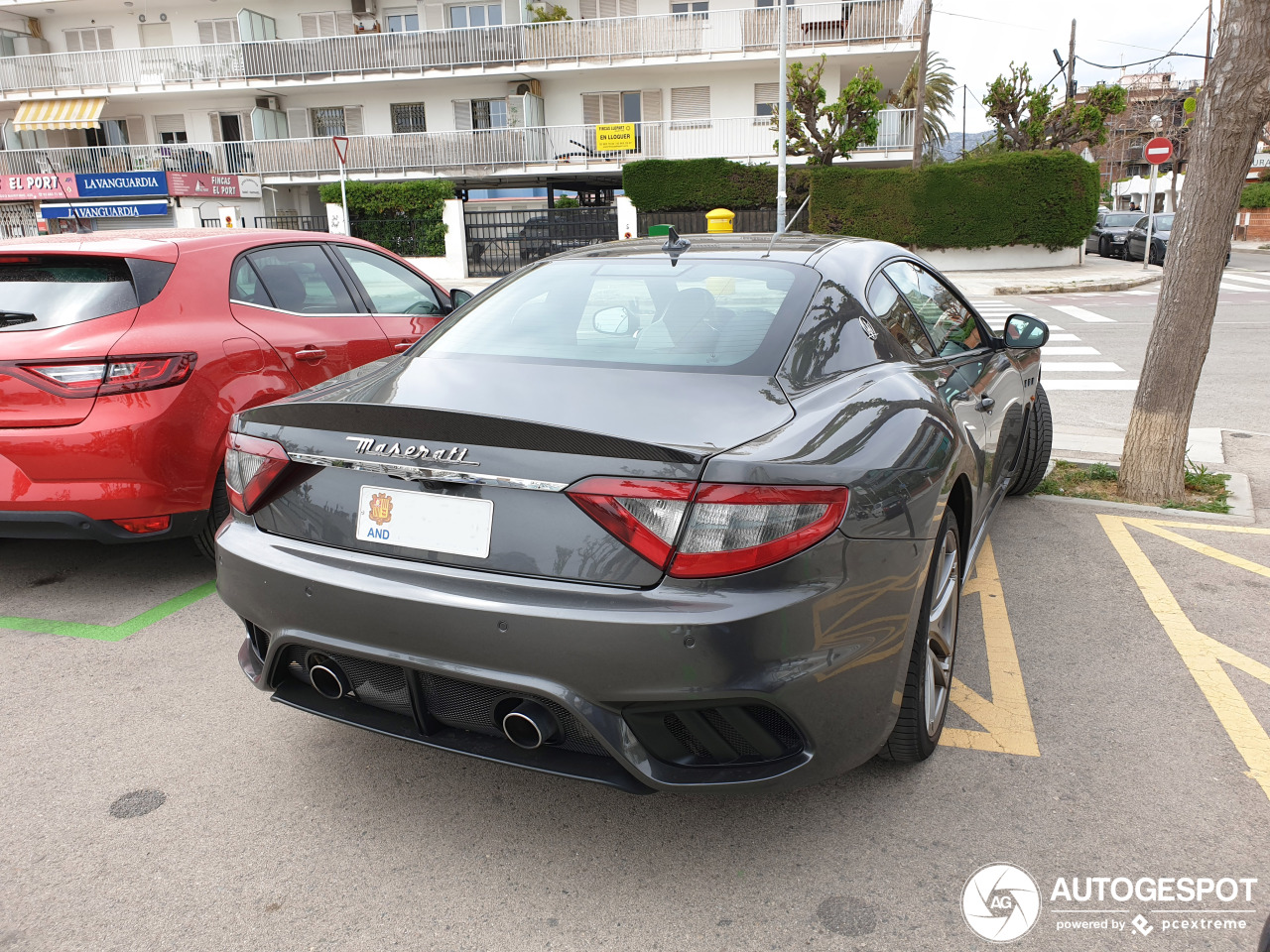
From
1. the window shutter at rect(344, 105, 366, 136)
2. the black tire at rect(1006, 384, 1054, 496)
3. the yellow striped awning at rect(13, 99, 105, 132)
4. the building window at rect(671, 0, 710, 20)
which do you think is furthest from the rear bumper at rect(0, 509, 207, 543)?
the yellow striped awning at rect(13, 99, 105, 132)

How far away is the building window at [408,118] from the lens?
110ft

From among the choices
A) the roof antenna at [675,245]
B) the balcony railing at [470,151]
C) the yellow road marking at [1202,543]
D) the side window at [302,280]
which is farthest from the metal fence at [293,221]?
the roof antenna at [675,245]

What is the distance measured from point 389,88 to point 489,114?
3.73 metres

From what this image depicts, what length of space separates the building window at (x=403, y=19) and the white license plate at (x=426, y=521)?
35521 mm

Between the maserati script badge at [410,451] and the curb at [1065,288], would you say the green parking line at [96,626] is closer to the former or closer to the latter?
the maserati script badge at [410,451]

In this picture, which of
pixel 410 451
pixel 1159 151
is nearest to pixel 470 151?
pixel 1159 151

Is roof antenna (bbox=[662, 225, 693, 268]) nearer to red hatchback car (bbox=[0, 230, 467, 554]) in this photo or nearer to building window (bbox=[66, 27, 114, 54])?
red hatchback car (bbox=[0, 230, 467, 554])

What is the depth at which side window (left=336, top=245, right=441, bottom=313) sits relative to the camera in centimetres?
520

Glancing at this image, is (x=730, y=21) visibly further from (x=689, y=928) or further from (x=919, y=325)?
(x=689, y=928)

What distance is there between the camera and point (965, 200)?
2467 cm

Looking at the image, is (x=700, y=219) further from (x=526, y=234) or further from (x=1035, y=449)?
(x=1035, y=449)

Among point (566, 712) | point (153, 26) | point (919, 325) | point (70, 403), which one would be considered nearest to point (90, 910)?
point (566, 712)

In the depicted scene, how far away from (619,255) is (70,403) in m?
2.25

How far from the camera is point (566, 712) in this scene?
6.64ft
